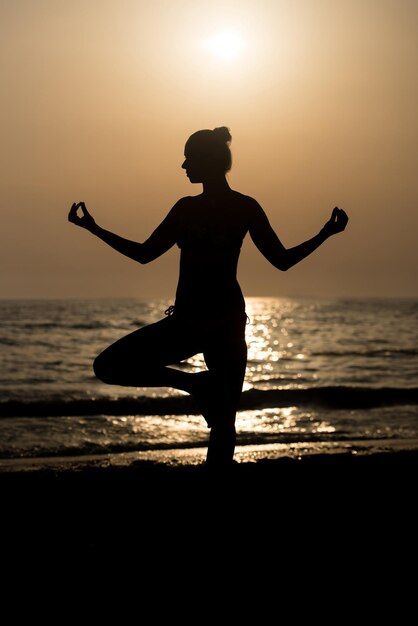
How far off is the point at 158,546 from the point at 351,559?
1.22m

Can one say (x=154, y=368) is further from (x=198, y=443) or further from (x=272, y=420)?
(x=272, y=420)

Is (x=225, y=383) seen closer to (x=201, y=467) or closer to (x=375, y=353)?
(x=201, y=467)

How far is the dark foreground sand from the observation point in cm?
587

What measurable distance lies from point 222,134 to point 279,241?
0.84 meters

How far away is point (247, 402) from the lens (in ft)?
69.4

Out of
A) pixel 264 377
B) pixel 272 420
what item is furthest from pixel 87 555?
pixel 264 377

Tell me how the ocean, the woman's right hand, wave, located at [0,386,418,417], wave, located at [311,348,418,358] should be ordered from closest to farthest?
the woman's right hand → the ocean → wave, located at [0,386,418,417] → wave, located at [311,348,418,358]

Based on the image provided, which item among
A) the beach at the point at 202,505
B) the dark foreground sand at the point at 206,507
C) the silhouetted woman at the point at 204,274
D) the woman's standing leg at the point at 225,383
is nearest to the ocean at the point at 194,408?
the beach at the point at 202,505

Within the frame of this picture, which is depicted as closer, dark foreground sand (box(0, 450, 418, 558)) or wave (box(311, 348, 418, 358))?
dark foreground sand (box(0, 450, 418, 558))

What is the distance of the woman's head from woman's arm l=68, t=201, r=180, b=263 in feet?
0.95

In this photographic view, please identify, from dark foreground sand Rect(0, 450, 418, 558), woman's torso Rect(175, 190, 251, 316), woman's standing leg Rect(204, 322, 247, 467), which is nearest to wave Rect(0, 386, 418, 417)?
dark foreground sand Rect(0, 450, 418, 558)

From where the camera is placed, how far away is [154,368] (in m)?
5.96

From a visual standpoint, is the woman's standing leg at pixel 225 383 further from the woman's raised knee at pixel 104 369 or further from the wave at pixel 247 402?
the wave at pixel 247 402

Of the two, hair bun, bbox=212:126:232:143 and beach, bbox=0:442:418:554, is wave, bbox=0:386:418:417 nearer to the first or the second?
beach, bbox=0:442:418:554
